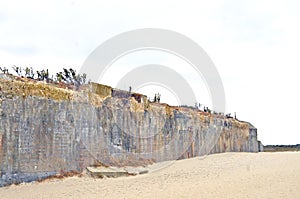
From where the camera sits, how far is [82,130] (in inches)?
559

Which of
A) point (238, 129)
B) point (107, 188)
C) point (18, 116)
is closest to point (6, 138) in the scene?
point (18, 116)

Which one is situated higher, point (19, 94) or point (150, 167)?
point (19, 94)

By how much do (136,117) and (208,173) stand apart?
4614 millimetres

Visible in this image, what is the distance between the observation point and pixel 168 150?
1900 cm

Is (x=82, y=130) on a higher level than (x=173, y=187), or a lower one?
higher

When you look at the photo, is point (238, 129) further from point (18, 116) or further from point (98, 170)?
point (18, 116)

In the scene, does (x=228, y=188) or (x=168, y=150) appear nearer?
(x=228, y=188)

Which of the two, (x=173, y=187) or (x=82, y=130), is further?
(x=82, y=130)

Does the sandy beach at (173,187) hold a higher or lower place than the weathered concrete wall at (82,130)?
lower

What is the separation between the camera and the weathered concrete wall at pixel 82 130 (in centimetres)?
1159

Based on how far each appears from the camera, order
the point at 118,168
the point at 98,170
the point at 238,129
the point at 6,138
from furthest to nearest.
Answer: the point at 238,129 → the point at 118,168 → the point at 98,170 → the point at 6,138

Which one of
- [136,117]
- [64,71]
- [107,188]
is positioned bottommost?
[107,188]

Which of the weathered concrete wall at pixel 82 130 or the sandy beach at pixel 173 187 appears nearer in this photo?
the sandy beach at pixel 173 187

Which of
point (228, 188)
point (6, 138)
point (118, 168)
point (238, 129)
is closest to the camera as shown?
point (228, 188)
